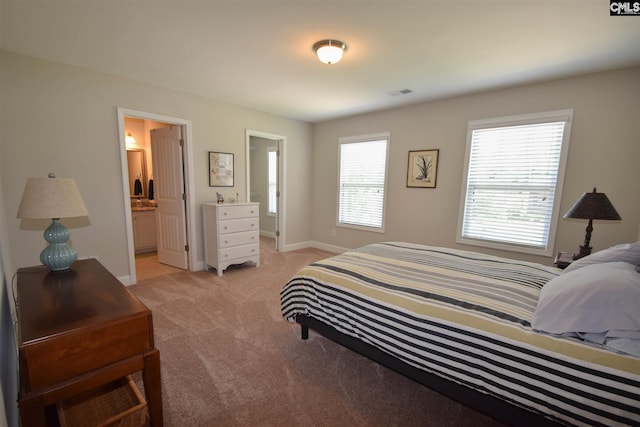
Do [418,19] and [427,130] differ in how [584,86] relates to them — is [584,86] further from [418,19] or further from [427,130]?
[418,19]

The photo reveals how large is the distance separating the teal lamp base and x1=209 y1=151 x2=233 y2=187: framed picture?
242 centimetres

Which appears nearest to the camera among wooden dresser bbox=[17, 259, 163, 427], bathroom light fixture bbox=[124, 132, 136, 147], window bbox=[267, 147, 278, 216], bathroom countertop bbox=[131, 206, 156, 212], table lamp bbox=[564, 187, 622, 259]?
wooden dresser bbox=[17, 259, 163, 427]

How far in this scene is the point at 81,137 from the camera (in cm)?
286

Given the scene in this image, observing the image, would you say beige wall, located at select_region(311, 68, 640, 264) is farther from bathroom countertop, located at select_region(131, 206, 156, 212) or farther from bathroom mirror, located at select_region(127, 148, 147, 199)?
bathroom mirror, located at select_region(127, 148, 147, 199)

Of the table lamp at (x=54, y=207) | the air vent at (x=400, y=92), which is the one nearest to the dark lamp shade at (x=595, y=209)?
the air vent at (x=400, y=92)

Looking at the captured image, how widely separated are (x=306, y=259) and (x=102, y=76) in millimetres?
3644

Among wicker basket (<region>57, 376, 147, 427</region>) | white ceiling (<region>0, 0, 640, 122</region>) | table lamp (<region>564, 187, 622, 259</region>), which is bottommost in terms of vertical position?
wicker basket (<region>57, 376, 147, 427</region>)

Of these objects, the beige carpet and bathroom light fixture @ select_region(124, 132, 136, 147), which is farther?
bathroom light fixture @ select_region(124, 132, 136, 147)

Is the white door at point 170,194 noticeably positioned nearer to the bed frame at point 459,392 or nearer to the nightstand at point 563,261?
the bed frame at point 459,392

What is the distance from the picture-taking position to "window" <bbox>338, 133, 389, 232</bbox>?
441cm

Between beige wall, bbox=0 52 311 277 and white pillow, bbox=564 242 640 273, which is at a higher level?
beige wall, bbox=0 52 311 277

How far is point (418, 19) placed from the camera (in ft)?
6.21

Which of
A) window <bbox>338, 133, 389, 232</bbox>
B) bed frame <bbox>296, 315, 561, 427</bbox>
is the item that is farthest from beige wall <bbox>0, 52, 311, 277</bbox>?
bed frame <bbox>296, 315, 561, 427</bbox>

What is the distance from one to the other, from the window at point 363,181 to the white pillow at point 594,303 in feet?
10.4
